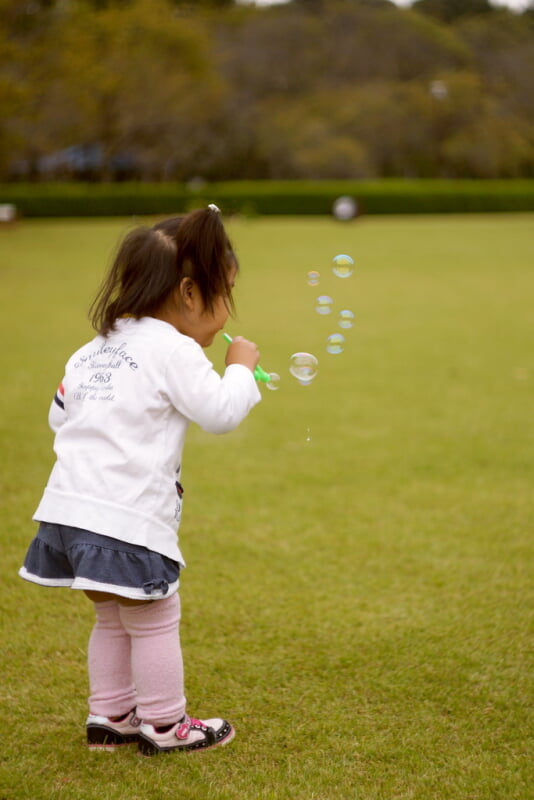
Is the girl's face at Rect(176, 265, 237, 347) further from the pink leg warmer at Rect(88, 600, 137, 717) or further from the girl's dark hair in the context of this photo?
the pink leg warmer at Rect(88, 600, 137, 717)

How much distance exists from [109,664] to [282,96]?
139 feet

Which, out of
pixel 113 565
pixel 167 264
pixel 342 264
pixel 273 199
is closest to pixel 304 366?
pixel 342 264

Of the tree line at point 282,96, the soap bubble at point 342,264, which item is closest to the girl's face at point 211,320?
the soap bubble at point 342,264

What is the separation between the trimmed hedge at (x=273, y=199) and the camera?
27.5 metres

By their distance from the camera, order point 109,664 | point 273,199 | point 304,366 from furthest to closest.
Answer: point 273,199
point 304,366
point 109,664

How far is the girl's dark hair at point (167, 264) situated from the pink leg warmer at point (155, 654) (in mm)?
639

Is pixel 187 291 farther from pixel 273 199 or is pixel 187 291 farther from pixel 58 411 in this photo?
pixel 273 199

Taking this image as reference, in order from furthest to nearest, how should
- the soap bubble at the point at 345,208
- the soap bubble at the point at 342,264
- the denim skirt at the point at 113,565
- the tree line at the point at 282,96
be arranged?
the tree line at the point at 282,96
the soap bubble at the point at 345,208
the soap bubble at the point at 342,264
the denim skirt at the point at 113,565

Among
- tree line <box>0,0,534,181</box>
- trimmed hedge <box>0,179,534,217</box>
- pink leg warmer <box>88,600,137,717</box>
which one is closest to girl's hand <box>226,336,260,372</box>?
pink leg warmer <box>88,600,137,717</box>

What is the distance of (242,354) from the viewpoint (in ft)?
7.02

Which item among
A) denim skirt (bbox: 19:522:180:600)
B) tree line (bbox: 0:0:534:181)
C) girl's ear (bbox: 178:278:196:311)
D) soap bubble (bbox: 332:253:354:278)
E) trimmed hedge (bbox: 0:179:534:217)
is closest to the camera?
denim skirt (bbox: 19:522:180:600)

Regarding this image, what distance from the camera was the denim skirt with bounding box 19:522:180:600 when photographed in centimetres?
197

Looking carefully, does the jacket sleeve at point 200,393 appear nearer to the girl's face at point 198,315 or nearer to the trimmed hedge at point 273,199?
the girl's face at point 198,315

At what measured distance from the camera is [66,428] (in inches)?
82.0
